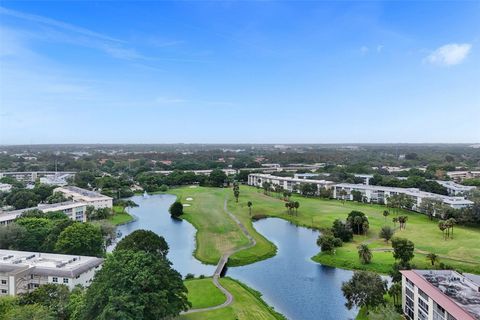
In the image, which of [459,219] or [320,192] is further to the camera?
[320,192]

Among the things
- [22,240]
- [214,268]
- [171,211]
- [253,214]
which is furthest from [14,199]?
[214,268]

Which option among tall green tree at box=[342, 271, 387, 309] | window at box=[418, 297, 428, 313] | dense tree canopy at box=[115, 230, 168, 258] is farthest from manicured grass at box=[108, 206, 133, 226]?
window at box=[418, 297, 428, 313]

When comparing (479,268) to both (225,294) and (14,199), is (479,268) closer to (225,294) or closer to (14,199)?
(225,294)

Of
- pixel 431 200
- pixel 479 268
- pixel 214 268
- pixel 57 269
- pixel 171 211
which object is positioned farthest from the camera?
pixel 171 211

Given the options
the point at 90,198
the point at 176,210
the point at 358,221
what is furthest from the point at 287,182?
the point at 90,198

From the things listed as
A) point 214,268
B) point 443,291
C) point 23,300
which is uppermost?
point 443,291
